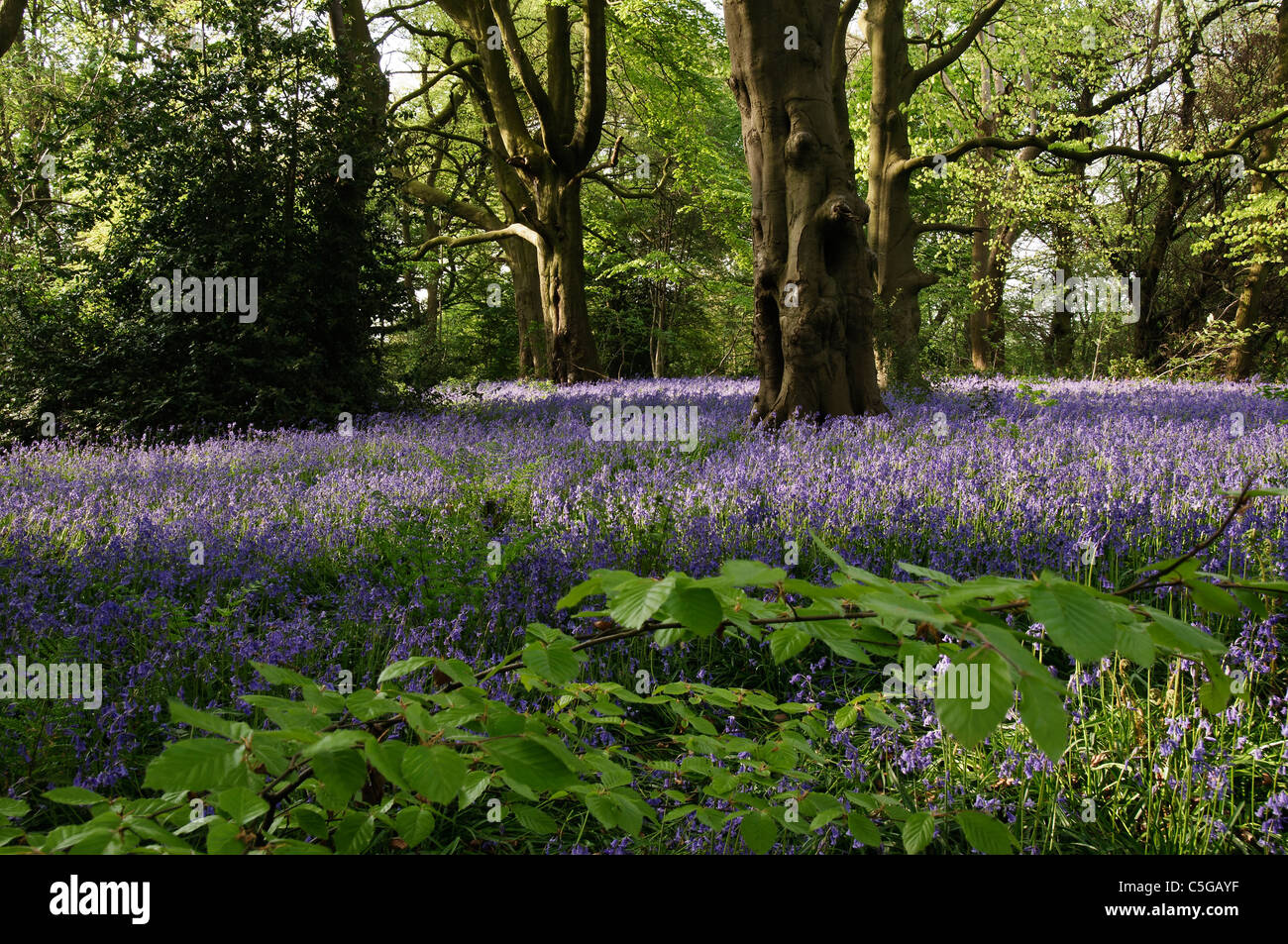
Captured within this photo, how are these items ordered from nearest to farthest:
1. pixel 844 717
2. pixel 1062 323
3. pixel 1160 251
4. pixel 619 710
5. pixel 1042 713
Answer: pixel 1042 713 < pixel 619 710 < pixel 844 717 < pixel 1160 251 < pixel 1062 323

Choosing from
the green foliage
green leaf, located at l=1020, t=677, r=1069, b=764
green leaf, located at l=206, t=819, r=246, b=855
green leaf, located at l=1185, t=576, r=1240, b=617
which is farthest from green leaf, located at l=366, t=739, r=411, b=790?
green leaf, located at l=1185, t=576, r=1240, b=617

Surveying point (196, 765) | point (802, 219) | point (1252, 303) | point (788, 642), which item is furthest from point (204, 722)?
point (1252, 303)

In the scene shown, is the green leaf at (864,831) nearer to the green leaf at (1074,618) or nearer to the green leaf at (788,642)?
the green leaf at (788,642)

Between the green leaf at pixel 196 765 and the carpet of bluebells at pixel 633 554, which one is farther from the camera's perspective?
the carpet of bluebells at pixel 633 554

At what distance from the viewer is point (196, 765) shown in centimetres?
113

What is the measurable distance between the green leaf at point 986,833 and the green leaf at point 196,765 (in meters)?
1.26

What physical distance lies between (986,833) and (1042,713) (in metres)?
0.55

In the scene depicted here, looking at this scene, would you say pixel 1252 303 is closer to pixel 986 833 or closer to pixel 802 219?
pixel 802 219

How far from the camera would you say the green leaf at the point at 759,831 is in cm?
154

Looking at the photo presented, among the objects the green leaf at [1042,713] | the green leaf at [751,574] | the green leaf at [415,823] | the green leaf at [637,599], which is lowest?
the green leaf at [415,823]

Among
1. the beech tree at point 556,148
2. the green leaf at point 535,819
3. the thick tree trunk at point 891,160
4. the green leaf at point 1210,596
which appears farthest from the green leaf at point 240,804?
the beech tree at point 556,148

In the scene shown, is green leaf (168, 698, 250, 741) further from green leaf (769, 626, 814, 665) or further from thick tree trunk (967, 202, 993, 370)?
thick tree trunk (967, 202, 993, 370)

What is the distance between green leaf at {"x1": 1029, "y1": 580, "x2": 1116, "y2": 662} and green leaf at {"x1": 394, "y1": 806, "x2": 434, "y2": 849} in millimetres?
1079

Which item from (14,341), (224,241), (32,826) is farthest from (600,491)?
(14,341)
